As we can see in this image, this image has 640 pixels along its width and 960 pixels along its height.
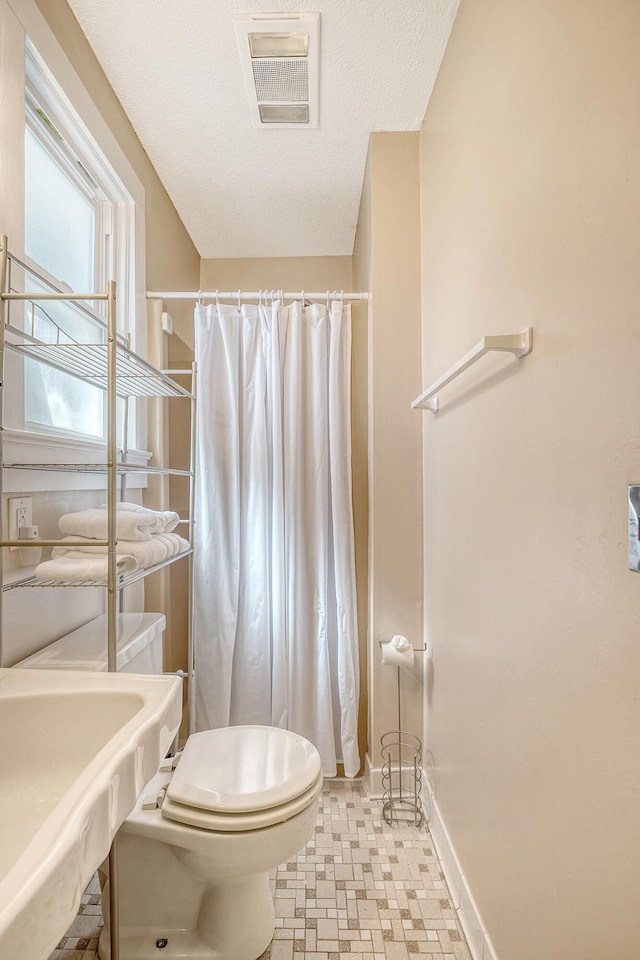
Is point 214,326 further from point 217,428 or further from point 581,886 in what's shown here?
point 581,886

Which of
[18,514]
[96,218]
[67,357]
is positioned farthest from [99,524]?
[96,218]

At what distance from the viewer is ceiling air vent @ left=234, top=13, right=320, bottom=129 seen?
1449mm

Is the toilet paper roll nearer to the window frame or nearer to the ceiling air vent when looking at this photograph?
the window frame

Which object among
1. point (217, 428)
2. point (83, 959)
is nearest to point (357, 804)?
point (83, 959)

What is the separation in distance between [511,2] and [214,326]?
1.42m

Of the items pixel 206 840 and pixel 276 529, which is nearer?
pixel 206 840

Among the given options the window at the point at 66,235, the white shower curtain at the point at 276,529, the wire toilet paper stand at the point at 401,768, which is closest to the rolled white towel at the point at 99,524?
the window at the point at 66,235

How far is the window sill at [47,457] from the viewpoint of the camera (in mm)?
1175

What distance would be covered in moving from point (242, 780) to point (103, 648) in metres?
0.47

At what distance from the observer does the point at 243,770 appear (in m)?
1.31

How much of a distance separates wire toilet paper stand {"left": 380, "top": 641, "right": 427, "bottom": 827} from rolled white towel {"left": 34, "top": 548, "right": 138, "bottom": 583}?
108 cm

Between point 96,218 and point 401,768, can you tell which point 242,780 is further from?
point 96,218

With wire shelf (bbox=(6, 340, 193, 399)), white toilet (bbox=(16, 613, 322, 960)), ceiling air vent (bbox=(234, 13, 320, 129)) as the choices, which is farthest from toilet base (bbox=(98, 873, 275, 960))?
ceiling air vent (bbox=(234, 13, 320, 129))

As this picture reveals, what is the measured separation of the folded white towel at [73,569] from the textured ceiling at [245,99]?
4.81 ft
